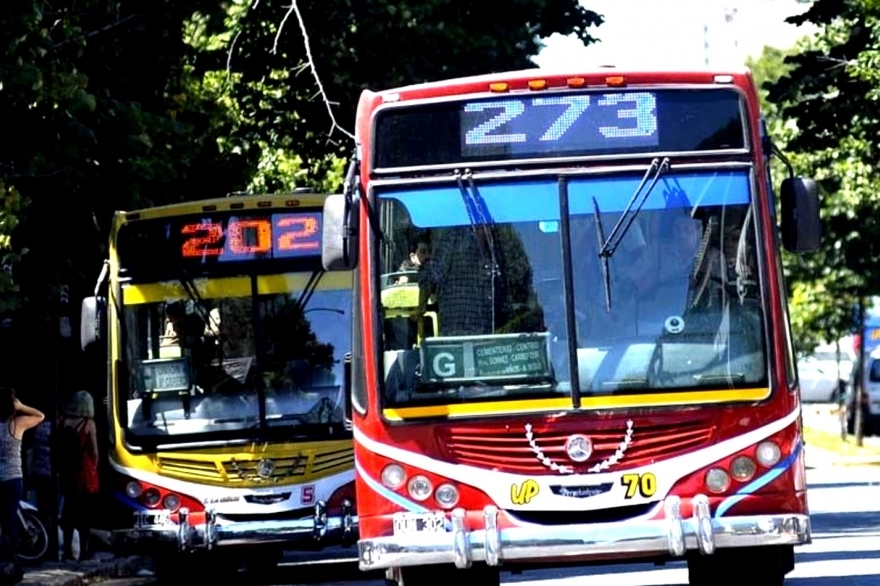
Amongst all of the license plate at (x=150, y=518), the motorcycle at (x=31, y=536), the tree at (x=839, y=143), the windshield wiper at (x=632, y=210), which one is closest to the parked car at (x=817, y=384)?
the tree at (x=839, y=143)

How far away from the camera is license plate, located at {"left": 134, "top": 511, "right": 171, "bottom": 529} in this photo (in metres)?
17.6

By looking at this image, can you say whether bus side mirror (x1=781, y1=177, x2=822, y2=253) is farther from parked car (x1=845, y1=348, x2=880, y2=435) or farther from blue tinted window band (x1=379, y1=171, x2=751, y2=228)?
parked car (x1=845, y1=348, x2=880, y2=435)

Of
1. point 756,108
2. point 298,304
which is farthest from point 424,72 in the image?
point 756,108

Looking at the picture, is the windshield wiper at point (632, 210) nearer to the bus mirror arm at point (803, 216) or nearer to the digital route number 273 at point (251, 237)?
the bus mirror arm at point (803, 216)

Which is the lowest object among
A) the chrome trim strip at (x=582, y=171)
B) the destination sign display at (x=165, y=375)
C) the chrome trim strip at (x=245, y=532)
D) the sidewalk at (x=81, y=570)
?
the sidewalk at (x=81, y=570)

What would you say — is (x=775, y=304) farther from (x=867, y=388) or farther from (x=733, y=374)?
(x=867, y=388)

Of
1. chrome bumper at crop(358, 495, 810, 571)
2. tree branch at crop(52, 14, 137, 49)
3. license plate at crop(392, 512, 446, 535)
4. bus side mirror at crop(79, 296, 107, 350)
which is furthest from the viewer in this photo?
tree branch at crop(52, 14, 137, 49)

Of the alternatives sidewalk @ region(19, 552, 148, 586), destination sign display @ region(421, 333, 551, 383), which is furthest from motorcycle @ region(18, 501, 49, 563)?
destination sign display @ region(421, 333, 551, 383)

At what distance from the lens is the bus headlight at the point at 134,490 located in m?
17.8

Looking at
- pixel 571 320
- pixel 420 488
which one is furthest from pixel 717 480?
pixel 420 488

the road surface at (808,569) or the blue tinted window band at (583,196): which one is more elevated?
the blue tinted window band at (583,196)

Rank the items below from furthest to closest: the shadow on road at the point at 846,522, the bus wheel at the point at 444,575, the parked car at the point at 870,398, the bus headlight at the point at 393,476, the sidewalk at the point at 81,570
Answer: the parked car at the point at 870,398 < the shadow on road at the point at 846,522 < the sidewalk at the point at 81,570 < the bus wheel at the point at 444,575 < the bus headlight at the point at 393,476

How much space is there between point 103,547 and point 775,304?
8.19m

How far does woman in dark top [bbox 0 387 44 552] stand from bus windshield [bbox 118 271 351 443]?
1.08m
